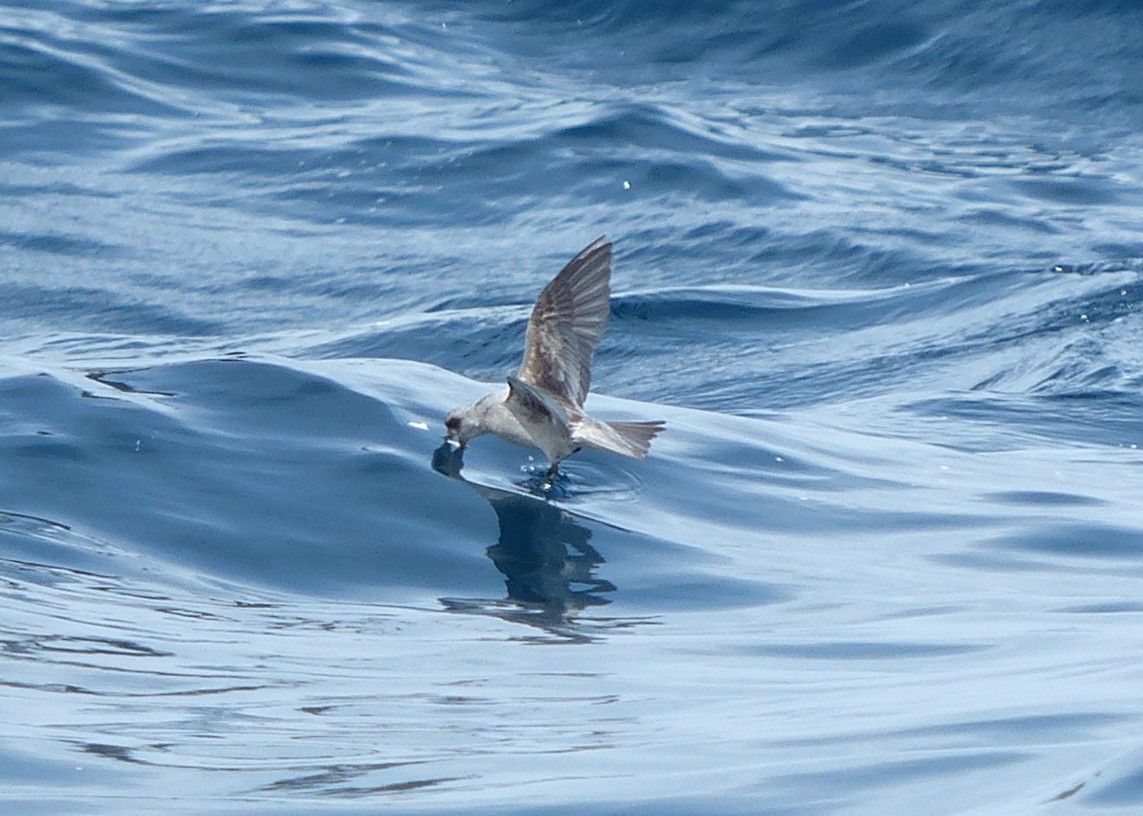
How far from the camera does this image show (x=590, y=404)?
841 cm

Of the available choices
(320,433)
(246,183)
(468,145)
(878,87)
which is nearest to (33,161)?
(246,183)

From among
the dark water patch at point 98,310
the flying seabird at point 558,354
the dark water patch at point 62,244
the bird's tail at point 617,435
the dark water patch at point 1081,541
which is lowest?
the dark water patch at point 1081,541

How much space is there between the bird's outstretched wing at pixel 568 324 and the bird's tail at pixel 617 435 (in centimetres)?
31

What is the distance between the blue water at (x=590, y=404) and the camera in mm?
3465

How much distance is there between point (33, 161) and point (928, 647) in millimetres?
12481

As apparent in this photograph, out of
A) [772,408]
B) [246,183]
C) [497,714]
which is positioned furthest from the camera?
[246,183]

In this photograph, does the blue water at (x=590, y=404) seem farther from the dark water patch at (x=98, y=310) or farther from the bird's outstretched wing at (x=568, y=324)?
the bird's outstretched wing at (x=568, y=324)

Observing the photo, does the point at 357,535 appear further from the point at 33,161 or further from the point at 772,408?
the point at 33,161

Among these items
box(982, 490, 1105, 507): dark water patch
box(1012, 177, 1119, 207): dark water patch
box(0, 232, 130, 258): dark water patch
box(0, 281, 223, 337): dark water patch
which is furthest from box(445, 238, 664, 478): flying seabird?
box(1012, 177, 1119, 207): dark water patch

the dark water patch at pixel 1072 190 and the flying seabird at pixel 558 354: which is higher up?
the dark water patch at pixel 1072 190

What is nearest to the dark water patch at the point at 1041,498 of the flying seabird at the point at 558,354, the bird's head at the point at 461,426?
the flying seabird at the point at 558,354

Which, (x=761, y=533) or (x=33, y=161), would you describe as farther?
(x=33, y=161)

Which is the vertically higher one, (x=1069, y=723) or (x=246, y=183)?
(x=246, y=183)

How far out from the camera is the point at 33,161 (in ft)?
50.6
